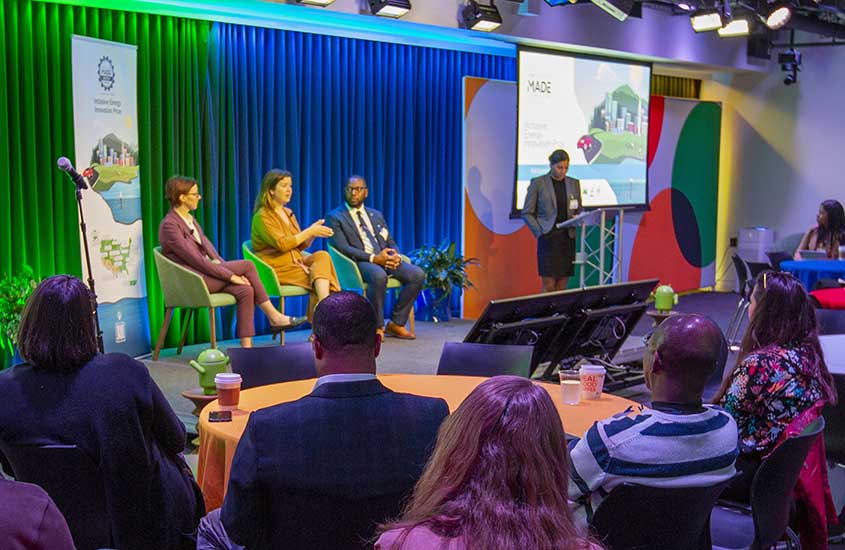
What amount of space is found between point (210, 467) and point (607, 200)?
813 centimetres

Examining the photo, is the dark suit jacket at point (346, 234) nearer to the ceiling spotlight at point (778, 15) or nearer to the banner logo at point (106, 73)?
the banner logo at point (106, 73)

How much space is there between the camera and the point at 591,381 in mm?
3457

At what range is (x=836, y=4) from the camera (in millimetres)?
9773

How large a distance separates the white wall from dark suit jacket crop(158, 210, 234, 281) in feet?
23.8

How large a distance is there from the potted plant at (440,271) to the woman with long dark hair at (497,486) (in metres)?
7.52

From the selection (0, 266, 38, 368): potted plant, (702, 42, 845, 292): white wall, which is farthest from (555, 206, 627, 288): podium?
(0, 266, 38, 368): potted plant

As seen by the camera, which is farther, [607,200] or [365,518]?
[607,200]

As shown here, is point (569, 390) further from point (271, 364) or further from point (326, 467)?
point (326, 467)

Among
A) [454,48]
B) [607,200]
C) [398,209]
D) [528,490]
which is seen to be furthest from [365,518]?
[607,200]

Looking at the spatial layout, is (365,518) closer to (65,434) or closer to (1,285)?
(65,434)

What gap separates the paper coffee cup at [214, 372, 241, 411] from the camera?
3.24 m

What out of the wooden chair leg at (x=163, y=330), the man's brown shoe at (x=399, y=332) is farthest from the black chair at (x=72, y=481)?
the man's brown shoe at (x=399, y=332)

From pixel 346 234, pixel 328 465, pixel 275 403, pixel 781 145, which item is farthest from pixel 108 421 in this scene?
pixel 781 145

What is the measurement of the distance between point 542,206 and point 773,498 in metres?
6.16
